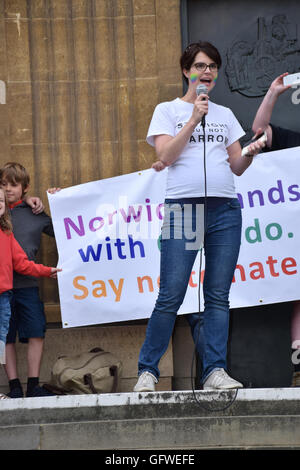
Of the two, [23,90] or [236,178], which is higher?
[23,90]

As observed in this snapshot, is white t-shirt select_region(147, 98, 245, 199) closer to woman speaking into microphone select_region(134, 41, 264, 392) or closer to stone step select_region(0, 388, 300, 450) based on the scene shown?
woman speaking into microphone select_region(134, 41, 264, 392)

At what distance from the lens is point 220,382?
5.30 metres

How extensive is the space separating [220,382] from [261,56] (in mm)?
3319

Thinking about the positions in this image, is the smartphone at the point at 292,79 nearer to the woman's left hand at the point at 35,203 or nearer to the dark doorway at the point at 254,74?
the dark doorway at the point at 254,74

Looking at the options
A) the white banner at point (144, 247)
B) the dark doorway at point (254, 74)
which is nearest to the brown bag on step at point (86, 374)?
the white banner at point (144, 247)

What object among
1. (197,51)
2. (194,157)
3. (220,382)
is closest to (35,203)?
(194,157)

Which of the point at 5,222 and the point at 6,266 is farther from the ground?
the point at 5,222

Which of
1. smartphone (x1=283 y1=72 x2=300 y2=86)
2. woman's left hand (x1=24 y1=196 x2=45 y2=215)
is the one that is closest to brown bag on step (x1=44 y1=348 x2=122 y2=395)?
woman's left hand (x1=24 y1=196 x2=45 y2=215)

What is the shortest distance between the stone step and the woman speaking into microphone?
0.18 meters

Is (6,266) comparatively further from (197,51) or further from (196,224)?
(197,51)

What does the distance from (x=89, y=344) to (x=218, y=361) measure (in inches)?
84.0

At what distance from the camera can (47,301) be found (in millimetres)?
7438
